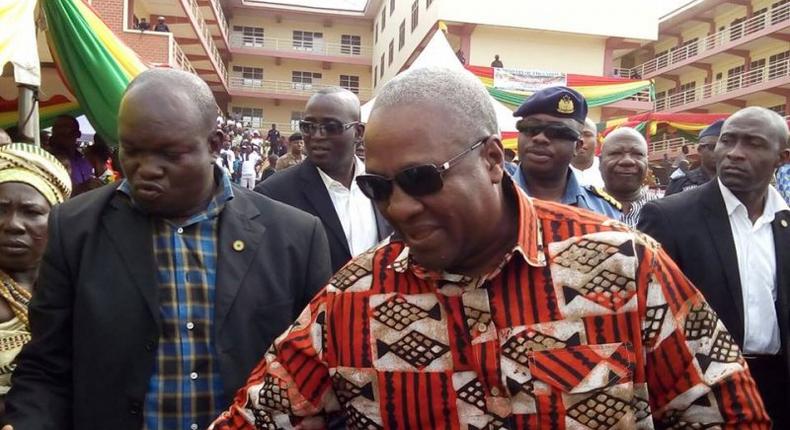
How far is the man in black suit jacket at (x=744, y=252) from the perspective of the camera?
3176 mm

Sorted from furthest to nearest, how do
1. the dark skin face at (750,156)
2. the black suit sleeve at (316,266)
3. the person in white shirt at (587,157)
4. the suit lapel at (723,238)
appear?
the person in white shirt at (587,157) < the dark skin face at (750,156) < the suit lapel at (723,238) < the black suit sleeve at (316,266)

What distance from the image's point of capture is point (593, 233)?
4.92 ft

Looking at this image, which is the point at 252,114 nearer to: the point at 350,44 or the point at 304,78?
the point at 304,78

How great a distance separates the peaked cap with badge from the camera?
349 centimetres

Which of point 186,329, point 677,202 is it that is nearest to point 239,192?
point 186,329

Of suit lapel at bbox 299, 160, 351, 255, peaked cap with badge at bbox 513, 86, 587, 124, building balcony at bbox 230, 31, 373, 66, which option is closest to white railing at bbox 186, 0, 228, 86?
building balcony at bbox 230, 31, 373, 66

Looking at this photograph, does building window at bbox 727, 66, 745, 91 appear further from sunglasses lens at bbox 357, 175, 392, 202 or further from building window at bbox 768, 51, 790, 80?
sunglasses lens at bbox 357, 175, 392, 202

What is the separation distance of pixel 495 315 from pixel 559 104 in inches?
89.4

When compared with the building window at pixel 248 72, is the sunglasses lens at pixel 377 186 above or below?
below

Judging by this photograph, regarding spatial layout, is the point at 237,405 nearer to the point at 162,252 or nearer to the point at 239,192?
the point at 162,252

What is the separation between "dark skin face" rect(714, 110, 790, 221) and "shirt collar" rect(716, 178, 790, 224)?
1.1 inches

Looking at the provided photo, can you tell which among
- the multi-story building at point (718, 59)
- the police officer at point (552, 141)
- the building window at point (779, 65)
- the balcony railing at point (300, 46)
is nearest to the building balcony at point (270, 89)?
the balcony railing at point (300, 46)

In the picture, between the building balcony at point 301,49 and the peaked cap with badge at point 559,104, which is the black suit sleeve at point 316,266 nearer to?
the peaked cap with badge at point 559,104

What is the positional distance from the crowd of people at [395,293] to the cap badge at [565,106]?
4.3 inches
